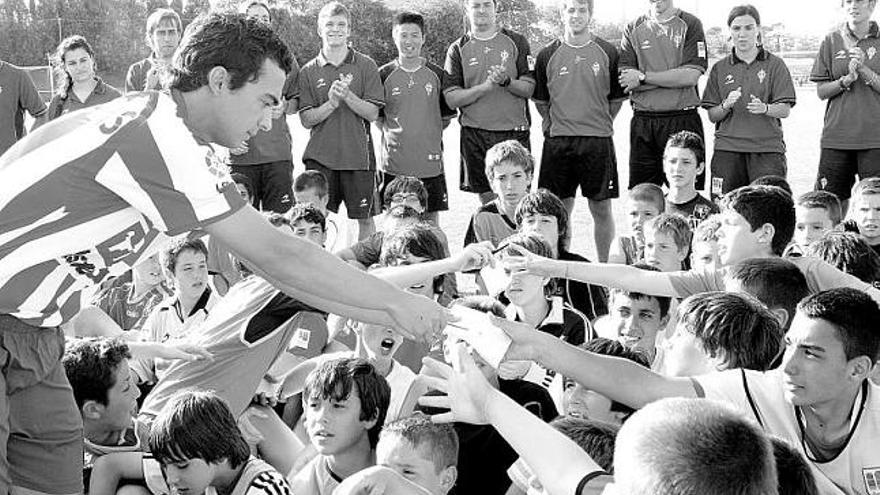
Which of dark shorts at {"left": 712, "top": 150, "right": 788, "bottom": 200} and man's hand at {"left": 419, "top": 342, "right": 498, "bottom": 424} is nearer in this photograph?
man's hand at {"left": 419, "top": 342, "right": 498, "bottom": 424}

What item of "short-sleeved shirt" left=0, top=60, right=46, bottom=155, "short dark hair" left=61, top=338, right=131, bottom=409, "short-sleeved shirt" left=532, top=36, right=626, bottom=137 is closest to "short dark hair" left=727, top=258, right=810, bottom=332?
"short dark hair" left=61, top=338, right=131, bottom=409

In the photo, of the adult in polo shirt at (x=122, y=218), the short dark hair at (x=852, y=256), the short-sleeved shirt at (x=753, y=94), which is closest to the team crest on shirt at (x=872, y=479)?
the adult in polo shirt at (x=122, y=218)

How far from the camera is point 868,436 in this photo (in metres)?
3.62

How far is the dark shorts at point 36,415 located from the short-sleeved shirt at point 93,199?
0.27ft

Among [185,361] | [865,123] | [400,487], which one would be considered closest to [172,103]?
[400,487]

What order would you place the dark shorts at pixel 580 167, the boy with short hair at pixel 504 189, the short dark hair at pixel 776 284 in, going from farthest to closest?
the dark shorts at pixel 580 167, the boy with short hair at pixel 504 189, the short dark hair at pixel 776 284

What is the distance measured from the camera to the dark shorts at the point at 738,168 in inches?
370

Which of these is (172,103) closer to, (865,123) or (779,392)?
(779,392)

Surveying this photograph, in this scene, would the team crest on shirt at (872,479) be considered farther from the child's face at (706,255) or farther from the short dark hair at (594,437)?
the child's face at (706,255)

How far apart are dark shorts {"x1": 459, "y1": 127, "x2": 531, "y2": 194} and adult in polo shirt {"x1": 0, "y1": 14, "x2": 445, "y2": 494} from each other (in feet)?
21.8

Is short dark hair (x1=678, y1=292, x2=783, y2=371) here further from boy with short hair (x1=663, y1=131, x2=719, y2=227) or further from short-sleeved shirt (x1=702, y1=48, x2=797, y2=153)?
short-sleeved shirt (x1=702, y1=48, x2=797, y2=153)

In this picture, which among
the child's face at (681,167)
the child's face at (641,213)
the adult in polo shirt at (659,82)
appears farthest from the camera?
the adult in polo shirt at (659,82)

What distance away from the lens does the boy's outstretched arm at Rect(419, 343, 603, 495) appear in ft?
8.41

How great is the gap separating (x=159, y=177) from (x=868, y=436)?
2.43 meters
